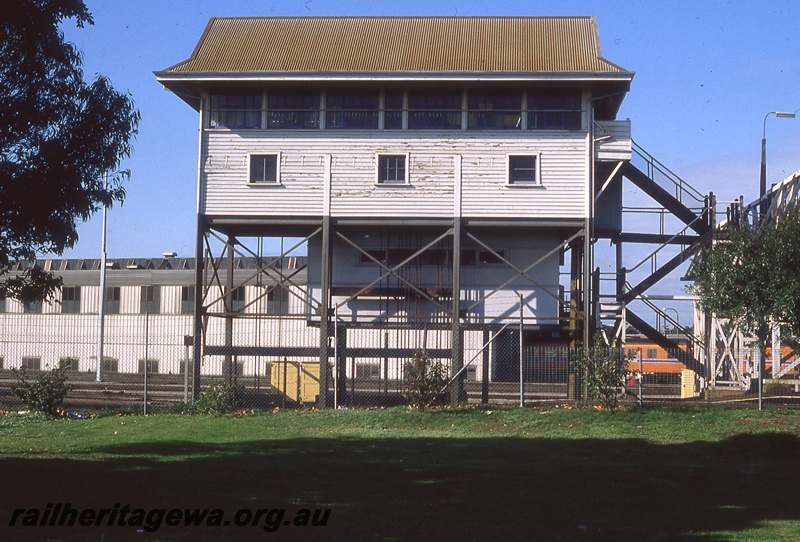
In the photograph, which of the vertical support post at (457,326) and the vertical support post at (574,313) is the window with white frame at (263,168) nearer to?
the vertical support post at (457,326)

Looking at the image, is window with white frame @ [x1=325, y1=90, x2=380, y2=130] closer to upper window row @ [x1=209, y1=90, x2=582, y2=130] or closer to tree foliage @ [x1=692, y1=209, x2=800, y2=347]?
upper window row @ [x1=209, y1=90, x2=582, y2=130]

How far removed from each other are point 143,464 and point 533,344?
1761 cm

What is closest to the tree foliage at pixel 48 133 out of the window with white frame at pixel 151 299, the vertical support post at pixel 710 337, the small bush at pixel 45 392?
the small bush at pixel 45 392

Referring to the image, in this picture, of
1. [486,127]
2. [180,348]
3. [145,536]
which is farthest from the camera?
[180,348]

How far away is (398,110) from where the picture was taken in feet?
89.3

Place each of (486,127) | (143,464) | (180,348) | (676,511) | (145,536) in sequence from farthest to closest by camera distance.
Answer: (180,348), (486,127), (143,464), (676,511), (145,536)

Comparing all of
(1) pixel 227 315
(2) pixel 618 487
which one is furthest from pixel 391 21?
(2) pixel 618 487

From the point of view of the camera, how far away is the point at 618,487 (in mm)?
13406

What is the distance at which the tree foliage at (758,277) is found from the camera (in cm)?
1983

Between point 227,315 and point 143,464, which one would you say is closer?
point 143,464

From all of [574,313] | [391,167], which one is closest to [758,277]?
[574,313]

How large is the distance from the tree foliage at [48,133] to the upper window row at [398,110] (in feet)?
45.4

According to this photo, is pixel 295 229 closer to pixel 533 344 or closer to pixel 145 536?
pixel 533 344

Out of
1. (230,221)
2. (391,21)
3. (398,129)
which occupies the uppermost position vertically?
(391,21)
